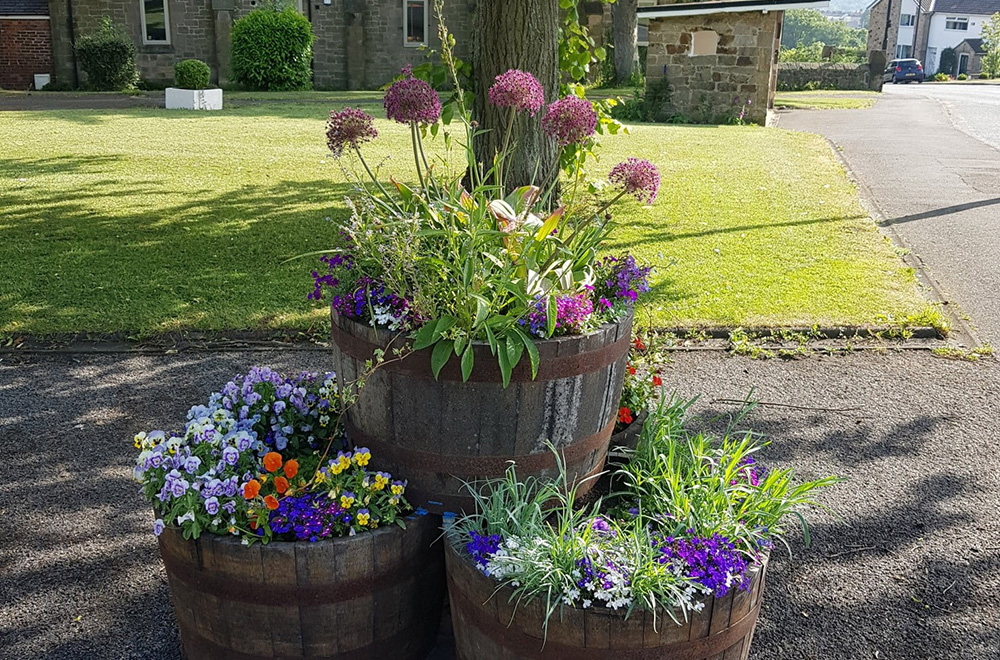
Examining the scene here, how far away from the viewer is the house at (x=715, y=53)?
20.8 metres

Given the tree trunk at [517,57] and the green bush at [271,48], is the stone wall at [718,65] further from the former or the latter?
the tree trunk at [517,57]

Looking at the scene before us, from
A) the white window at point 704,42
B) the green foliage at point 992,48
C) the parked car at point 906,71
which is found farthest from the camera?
the green foliage at point 992,48

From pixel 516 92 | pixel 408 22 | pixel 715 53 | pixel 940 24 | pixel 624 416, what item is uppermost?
→ pixel 940 24

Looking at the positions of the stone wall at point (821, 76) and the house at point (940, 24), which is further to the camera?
the house at point (940, 24)

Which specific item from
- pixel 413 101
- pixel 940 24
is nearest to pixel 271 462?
pixel 413 101

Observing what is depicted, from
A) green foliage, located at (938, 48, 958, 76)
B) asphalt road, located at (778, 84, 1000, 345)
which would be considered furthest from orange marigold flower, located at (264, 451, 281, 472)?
green foliage, located at (938, 48, 958, 76)

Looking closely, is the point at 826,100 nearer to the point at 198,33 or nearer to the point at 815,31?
the point at 198,33

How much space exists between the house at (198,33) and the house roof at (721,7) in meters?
8.50

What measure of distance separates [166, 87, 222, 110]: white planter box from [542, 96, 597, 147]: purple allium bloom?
19631 millimetres

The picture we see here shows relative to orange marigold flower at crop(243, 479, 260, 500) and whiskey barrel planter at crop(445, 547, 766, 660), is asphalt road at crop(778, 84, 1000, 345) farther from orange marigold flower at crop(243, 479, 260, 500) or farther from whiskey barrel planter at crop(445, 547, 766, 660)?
orange marigold flower at crop(243, 479, 260, 500)

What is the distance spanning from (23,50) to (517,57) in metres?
26.7

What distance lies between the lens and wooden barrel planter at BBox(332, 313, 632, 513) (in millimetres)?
2795

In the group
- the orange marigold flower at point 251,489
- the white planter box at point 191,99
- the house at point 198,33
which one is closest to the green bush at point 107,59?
the house at point 198,33

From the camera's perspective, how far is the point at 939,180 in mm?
13617
